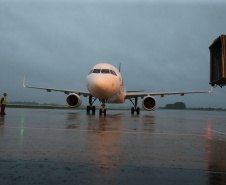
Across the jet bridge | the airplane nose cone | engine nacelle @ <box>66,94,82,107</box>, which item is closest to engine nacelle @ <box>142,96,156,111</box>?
the airplane nose cone

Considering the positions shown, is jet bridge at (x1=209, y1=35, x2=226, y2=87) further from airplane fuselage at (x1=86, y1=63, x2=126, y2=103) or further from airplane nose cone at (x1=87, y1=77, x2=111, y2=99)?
airplane nose cone at (x1=87, y1=77, x2=111, y2=99)

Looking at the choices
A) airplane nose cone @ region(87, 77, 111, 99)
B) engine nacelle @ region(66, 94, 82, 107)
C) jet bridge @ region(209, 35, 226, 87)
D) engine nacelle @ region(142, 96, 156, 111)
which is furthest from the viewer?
engine nacelle @ region(142, 96, 156, 111)

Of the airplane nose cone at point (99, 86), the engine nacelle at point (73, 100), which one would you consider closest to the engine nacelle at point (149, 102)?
the airplane nose cone at point (99, 86)

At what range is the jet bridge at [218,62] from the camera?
12.7 meters

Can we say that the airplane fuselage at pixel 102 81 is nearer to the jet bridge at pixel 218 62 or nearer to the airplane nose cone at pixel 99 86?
the airplane nose cone at pixel 99 86

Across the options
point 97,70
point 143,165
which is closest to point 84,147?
point 143,165

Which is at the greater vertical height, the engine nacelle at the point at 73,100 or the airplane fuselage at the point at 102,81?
the airplane fuselage at the point at 102,81

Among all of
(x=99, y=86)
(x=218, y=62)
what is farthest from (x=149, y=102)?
(x=218, y=62)

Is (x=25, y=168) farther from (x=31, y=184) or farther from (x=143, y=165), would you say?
(x=143, y=165)

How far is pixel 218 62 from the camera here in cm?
1405

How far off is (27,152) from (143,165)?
6.90 feet

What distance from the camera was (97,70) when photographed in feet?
54.9

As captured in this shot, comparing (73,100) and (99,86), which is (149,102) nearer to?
(73,100)

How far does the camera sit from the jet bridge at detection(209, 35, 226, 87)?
41.8 feet
